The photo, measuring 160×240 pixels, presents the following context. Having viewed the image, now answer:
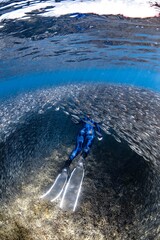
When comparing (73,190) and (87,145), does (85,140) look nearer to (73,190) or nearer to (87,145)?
(87,145)

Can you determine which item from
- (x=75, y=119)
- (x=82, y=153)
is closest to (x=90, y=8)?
(x=75, y=119)

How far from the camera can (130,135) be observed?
8484 millimetres

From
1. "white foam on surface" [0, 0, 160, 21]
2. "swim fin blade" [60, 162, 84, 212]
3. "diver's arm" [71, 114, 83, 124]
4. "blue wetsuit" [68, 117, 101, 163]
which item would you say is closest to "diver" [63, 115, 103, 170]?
"blue wetsuit" [68, 117, 101, 163]

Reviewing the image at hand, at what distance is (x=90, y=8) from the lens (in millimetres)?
11602

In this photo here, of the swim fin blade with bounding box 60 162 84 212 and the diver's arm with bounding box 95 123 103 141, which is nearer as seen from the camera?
the swim fin blade with bounding box 60 162 84 212

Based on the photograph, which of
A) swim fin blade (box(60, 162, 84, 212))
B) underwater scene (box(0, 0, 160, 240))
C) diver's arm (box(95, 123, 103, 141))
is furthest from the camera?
diver's arm (box(95, 123, 103, 141))

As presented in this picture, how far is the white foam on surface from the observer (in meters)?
10.6

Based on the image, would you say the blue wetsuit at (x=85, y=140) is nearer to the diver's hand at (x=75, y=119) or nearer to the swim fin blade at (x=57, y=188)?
the swim fin blade at (x=57, y=188)

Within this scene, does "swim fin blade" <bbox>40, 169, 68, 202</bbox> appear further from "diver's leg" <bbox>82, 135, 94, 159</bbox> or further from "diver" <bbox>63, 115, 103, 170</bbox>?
"diver's leg" <bbox>82, 135, 94, 159</bbox>

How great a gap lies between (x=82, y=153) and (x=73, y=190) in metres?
1.72

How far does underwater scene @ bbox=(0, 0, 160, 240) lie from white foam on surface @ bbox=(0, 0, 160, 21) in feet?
0.18

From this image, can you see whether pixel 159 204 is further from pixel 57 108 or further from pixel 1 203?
pixel 57 108

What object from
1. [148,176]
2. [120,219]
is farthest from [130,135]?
[120,219]

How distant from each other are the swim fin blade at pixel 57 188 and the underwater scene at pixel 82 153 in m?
0.03
